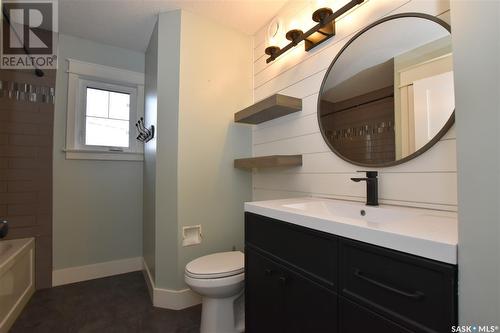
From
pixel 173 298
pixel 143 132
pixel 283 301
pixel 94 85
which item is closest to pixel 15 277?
pixel 173 298

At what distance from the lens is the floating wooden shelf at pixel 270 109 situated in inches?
64.8

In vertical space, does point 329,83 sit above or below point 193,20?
below

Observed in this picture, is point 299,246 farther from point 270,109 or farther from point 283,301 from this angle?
point 270,109

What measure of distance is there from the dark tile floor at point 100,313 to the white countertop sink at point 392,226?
1.12 m

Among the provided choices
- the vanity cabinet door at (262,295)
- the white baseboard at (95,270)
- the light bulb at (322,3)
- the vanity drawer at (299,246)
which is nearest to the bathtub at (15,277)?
the white baseboard at (95,270)

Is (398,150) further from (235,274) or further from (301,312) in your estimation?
(235,274)

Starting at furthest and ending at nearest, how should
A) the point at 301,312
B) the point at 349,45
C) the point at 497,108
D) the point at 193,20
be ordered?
the point at 193,20 < the point at 349,45 < the point at 301,312 < the point at 497,108

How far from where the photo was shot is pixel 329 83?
59.8 inches

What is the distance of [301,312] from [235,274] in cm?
60

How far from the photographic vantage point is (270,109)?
1745 millimetres

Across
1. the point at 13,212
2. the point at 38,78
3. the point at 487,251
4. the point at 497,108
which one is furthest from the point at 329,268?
the point at 38,78

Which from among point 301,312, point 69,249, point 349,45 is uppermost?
point 349,45

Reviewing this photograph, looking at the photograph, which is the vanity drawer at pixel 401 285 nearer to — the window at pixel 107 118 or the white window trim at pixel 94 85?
the white window trim at pixel 94 85

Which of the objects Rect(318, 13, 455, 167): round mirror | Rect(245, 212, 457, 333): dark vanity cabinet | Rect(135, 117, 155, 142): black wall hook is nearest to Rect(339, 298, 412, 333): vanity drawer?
Rect(245, 212, 457, 333): dark vanity cabinet
